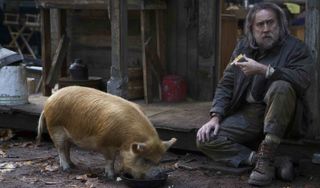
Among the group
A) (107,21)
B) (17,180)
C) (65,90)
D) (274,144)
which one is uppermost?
(107,21)

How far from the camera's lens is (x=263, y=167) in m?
4.70

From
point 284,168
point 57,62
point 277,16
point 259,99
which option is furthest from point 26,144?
point 277,16

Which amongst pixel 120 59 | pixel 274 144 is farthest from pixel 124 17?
pixel 274 144

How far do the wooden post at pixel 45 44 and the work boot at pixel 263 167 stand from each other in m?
3.64

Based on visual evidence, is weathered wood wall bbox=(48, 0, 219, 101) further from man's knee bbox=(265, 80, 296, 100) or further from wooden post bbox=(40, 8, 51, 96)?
man's knee bbox=(265, 80, 296, 100)

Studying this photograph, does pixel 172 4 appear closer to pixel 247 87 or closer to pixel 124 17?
pixel 124 17

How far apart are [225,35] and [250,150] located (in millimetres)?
2489

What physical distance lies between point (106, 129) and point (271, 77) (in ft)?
4.62

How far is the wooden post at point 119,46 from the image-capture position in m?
5.96

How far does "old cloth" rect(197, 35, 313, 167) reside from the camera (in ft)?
14.8

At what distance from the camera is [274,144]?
4.59m

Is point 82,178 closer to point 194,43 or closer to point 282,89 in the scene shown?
point 282,89

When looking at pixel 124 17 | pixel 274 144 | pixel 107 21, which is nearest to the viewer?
pixel 274 144

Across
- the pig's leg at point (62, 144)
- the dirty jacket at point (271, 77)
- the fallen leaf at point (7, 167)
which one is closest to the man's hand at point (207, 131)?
the dirty jacket at point (271, 77)
